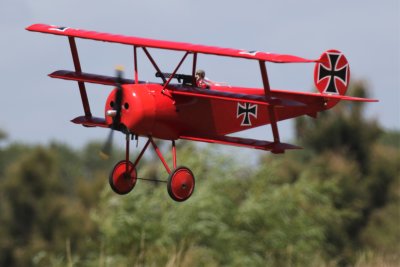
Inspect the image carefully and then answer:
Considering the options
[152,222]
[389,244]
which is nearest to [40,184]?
[389,244]

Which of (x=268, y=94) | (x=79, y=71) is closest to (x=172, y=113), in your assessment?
(x=268, y=94)

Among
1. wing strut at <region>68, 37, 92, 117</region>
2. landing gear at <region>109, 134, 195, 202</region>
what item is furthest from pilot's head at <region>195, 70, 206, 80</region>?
wing strut at <region>68, 37, 92, 117</region>

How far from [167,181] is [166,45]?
6.92 ft

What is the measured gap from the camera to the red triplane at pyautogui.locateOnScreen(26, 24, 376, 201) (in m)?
18.0

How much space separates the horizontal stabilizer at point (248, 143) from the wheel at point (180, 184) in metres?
0.73

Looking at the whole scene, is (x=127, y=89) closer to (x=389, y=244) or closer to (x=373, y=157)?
(x=389, y=244)

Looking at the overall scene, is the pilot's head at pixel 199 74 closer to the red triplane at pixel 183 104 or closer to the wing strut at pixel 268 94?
the red triplane at pixel 183 104

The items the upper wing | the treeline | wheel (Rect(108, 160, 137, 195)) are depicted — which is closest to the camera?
the upper wing

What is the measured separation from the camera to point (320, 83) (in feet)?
66.0

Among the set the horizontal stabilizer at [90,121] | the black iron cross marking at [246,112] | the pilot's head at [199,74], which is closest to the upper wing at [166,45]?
the pilot's head at [199,74]

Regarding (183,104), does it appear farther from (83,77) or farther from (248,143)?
(83,77)

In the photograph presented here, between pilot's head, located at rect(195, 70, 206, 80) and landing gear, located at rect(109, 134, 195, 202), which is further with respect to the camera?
pilot's head, located at rect(195, 70, 206, 80)

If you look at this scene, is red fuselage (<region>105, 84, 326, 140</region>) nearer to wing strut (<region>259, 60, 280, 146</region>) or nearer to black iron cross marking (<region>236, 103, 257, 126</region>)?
black iron cross marking (<region>236, 103, 257, 126</region>)

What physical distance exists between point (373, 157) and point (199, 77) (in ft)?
183
